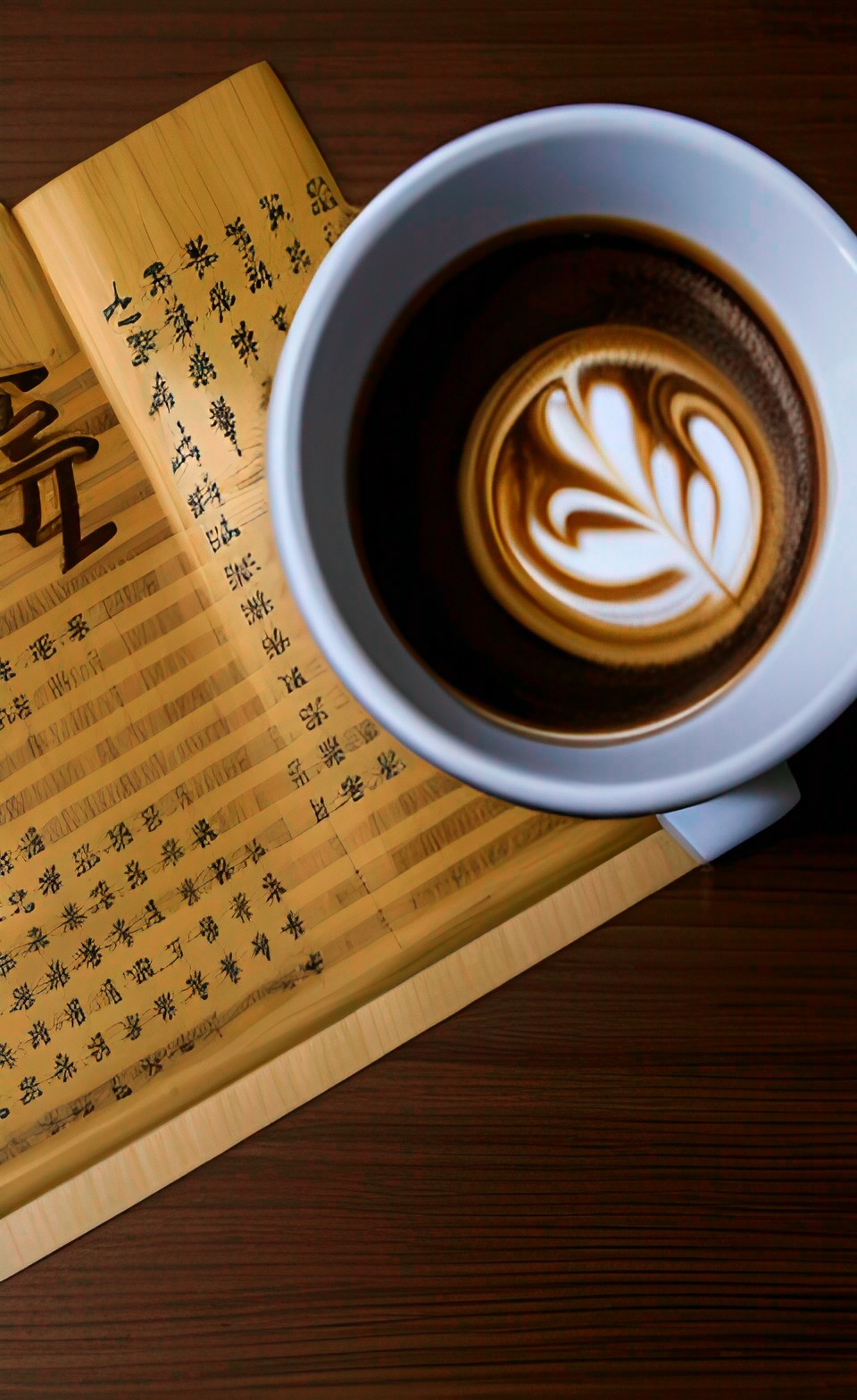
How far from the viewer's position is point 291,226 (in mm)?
412

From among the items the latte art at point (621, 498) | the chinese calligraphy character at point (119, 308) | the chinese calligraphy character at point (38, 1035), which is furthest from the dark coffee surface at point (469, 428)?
the chinese calligraphy character at point (38, 1035)

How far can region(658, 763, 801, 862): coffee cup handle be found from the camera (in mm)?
345

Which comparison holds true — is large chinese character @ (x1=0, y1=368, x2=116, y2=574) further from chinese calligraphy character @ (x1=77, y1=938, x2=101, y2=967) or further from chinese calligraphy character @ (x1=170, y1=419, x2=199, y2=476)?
chinese calligraphy character @ (x1=77, y1=938, x2=101, y2=967)

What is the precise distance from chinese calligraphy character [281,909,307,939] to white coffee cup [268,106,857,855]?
13cm

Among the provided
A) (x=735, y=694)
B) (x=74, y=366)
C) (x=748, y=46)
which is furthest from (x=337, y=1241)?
(x=748, y=46)

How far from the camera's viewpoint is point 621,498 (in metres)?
0.39

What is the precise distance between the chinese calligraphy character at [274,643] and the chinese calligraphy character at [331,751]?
Answer: 0.14ft

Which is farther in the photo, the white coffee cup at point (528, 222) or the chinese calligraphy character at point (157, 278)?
the chinese calligraphy character at point (157, 278)

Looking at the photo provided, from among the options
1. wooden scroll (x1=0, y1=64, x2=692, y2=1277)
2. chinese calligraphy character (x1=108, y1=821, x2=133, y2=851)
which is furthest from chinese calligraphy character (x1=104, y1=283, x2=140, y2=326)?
chinese calligraphy character (x1=108, y1=821, x2=133, y2=851)

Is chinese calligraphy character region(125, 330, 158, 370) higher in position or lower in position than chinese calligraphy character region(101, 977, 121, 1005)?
higher

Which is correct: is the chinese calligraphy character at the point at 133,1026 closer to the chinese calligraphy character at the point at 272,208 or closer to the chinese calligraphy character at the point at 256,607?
the chinese calligraphy character at the point at 256,607

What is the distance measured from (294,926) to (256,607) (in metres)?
0.14

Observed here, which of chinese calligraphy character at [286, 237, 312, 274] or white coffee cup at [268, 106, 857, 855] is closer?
white coffee cup at [268, 106, 857, 855]

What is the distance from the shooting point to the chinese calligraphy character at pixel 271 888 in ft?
1.34
